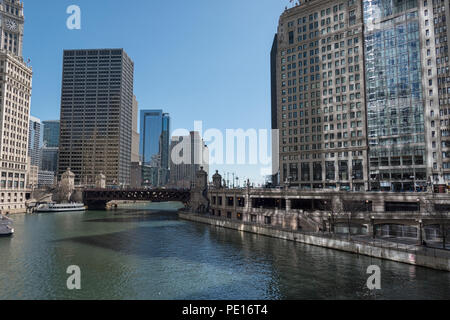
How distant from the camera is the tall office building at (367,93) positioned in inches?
3688

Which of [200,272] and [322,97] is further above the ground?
[322,97]

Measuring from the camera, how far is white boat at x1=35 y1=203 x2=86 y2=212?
5116 inches

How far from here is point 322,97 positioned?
111 meters

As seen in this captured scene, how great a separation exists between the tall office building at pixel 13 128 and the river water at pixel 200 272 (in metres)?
76.1

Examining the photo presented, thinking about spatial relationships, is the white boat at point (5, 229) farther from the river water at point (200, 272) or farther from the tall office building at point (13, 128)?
the tall office building at point (13, 128)

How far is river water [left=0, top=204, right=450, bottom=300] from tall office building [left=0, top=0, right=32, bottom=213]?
76062 millimetres

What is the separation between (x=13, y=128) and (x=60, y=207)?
1585 inches

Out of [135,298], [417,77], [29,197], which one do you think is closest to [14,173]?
[29,197]

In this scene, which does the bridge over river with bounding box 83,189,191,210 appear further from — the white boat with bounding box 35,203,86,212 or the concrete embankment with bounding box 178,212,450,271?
the concrete embankment with bounding box 178,212,450,271
